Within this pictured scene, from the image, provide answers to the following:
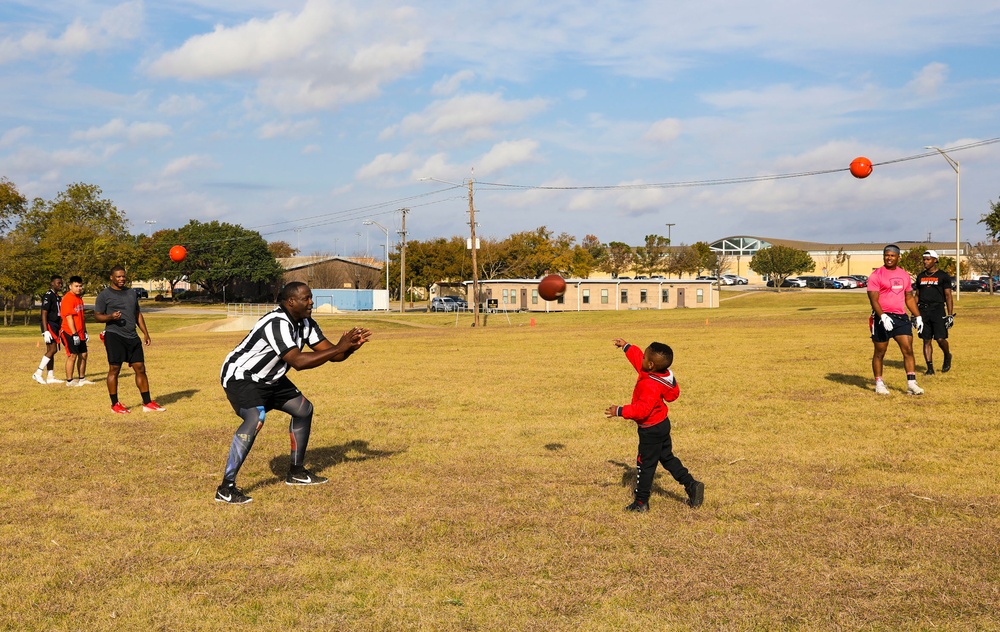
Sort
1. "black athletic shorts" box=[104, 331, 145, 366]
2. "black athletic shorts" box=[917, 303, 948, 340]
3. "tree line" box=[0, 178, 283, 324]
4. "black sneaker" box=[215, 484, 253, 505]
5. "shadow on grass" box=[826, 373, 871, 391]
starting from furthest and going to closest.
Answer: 1. "tree line" box=[0, 178, 283, 324]
2. "black athletic shorts" box=[917, 303, 948, 340]
3. "shadow on grass" box=[826, 373, 871, 391]
4. "black athletic shorts" box=[104, 331, 145, 366]
5. "black sneaker" box=[215, 484, 253, 505]

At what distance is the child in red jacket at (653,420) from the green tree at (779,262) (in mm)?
101221

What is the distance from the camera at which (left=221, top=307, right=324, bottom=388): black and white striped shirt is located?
26.3ft

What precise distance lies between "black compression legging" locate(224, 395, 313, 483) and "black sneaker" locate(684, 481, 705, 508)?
3.78 m

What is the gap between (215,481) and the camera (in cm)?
893

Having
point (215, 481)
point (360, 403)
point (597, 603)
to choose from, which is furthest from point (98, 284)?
point (597, 603)

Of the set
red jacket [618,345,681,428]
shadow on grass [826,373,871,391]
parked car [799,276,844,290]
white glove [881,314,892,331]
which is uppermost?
parked car [799,276,844,290]

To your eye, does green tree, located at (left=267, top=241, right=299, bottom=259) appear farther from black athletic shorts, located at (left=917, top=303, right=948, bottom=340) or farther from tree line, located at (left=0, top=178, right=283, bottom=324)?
black athletic shorts, located at (left=917, top=303, right=948, bottom=340)

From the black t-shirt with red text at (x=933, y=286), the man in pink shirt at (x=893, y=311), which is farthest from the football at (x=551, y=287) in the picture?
the black t-shirt with red text at (x=933, y=286)

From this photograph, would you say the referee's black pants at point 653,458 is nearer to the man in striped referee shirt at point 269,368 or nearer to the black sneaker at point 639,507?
the black sneaker at point 639,507

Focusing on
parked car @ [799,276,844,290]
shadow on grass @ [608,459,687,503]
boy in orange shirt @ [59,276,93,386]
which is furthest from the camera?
parked car @ [799,276,844,290]

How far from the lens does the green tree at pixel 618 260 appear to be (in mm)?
113938

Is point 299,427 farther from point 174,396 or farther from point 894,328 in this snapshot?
point 894,328

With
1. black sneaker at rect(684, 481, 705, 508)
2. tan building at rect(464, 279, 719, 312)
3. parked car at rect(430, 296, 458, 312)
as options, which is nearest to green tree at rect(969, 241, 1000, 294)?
tan building at rect(464, 279, 719, 312)

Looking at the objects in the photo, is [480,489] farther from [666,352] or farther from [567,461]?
[666,352]
